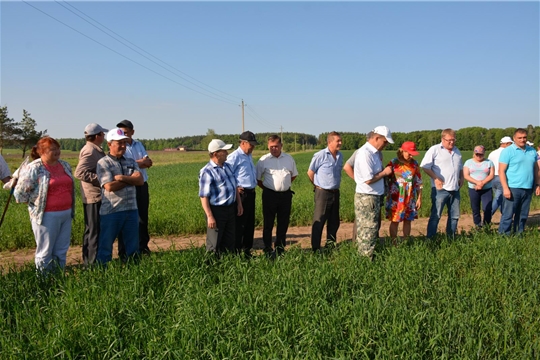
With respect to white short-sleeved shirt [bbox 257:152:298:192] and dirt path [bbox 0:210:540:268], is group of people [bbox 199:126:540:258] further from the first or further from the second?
dirt path [bbox 0:210:540:268]

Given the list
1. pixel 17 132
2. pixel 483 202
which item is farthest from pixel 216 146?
pixel 17 132

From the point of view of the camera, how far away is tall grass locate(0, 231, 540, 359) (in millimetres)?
2934

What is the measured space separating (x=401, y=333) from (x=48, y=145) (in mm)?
4274

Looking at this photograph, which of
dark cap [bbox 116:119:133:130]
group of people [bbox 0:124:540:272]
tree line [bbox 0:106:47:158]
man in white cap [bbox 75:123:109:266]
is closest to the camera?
group of people [bbox 0:124:540:272]

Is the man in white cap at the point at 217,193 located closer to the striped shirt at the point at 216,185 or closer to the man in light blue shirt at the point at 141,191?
the striped shirt at the point at 216,185

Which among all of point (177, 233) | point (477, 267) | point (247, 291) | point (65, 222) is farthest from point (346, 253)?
point (177, 233)

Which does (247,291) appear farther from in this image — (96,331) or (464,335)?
(464,335)

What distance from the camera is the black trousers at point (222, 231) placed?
521 cm

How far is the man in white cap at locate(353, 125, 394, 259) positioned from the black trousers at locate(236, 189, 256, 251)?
1.70 meters

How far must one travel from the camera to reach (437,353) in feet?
9.69

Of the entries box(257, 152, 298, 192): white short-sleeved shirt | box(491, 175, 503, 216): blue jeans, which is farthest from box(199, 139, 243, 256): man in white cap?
box(491, 175, 503, 216): blue jeans

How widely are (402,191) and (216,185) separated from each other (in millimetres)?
2972

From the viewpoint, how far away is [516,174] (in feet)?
22.5

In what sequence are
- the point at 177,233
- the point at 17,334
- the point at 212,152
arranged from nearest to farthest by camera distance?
1. the point at 17,334
2. the point at 212,152
3. the point at 177,233
